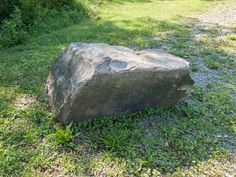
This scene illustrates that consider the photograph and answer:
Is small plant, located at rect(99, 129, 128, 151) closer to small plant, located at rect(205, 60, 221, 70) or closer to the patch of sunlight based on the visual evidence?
the patch of sunlight

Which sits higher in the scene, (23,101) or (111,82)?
(111,82)

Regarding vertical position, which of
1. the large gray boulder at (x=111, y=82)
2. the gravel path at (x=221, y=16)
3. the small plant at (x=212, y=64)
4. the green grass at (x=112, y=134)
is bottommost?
the gravel path at (x=221, y=16)

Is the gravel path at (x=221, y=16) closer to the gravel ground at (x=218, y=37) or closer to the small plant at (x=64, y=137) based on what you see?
the gravel ground at (x=218, y=37)

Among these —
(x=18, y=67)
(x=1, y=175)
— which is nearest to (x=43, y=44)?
(x=18, y=67)

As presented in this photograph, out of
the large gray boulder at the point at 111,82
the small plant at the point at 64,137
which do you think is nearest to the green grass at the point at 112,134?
the small plant at the point at 64,137

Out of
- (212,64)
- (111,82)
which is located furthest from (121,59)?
(212,64)

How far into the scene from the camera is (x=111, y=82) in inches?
134

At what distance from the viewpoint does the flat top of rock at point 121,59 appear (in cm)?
345

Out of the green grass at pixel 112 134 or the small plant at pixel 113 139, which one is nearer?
the green grass at pixel 112 134

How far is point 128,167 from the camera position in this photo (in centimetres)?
321

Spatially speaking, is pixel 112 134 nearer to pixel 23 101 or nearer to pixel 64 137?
pixel 64 137

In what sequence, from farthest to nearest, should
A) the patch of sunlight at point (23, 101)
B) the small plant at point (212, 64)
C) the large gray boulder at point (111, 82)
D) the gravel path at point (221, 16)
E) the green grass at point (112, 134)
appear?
the gravel path at point (221, 16) < the small plant at point (212, 64) < the patch of sunlight at point (23, 101) < the large gray boulder at point (111, 82) < the green grass at point (112, 134)

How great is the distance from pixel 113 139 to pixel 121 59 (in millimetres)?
920

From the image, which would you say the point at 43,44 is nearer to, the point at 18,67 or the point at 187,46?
the point at 18,67
